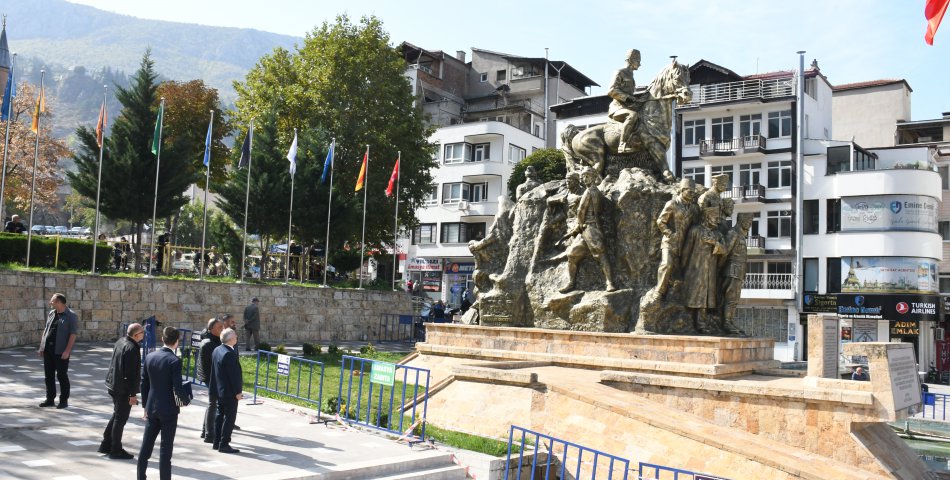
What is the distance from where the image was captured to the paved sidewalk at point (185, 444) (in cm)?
773

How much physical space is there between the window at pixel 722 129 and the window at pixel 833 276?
748 cm

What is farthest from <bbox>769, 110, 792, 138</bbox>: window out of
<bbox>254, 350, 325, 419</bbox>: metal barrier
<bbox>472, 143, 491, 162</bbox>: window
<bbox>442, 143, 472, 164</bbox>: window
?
<bbox>254, 350, 325, 419</bbox>: metal barrier

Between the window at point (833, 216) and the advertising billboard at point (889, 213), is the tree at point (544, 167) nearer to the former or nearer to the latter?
the window at point (833, 216)

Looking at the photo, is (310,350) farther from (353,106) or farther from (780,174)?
(780,174)

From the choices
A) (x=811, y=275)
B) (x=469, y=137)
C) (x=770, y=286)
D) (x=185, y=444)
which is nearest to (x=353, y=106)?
(x=469, y=137)

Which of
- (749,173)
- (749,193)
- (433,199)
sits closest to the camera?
(749,193)

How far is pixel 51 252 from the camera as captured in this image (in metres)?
20.2

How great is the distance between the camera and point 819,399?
10492 mm

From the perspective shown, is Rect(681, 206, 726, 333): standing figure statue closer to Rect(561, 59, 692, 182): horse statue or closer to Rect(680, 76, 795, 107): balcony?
Rect(561, 59, 692, 182): horse statue

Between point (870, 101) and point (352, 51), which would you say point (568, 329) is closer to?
point (352, 51)

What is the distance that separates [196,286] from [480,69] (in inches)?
1479

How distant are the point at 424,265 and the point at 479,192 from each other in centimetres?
585

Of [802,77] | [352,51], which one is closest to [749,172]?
[802,77]

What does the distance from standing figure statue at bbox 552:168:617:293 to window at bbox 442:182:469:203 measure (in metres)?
30.8
